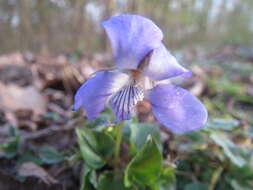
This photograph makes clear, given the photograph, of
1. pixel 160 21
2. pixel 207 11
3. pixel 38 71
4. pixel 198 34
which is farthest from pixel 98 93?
pixel 198 34

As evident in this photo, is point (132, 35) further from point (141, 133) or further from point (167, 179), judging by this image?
point (167, 179)

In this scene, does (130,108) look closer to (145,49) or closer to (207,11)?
(145,49)

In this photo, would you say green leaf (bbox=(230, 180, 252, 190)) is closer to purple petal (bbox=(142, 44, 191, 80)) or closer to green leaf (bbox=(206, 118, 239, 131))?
green leaf (bbox=(206, 118, 239, 131))

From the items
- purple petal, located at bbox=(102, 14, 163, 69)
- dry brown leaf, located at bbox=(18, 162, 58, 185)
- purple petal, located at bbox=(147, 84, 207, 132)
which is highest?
purple petal, located at bbox=(102, 14, 163, 69)

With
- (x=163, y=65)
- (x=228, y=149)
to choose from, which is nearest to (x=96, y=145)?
(x=163, y=65)

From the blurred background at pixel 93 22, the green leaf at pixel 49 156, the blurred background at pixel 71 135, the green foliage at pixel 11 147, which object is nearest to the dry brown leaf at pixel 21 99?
the blurred background at pixel 71 135

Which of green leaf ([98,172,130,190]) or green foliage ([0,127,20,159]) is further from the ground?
green leaf ([98,172,130,190])

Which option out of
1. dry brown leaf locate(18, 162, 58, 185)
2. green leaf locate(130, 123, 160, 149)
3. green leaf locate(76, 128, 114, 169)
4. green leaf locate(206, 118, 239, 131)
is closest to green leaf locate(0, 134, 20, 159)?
dry brown leaf locate(18, 162, 58, 185)

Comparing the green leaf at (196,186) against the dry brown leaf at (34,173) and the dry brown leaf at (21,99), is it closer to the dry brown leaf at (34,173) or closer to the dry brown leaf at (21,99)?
the dry brown leaf at (34,173)
